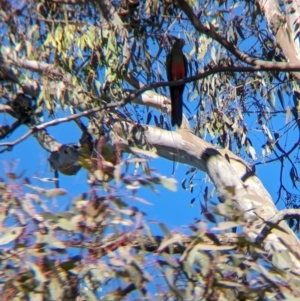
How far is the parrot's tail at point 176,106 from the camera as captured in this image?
219 inches

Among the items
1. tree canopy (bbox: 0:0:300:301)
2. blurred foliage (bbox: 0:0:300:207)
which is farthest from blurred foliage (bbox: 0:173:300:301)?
blurred foliage (bbox: 0:0:300:207)

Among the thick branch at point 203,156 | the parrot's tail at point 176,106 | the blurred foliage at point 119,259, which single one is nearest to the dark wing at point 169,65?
the parrot's tail at point 176,106

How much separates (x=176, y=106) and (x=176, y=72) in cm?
Result: 34

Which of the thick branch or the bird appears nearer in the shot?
the thick branch

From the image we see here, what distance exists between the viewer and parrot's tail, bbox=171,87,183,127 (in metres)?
5.55

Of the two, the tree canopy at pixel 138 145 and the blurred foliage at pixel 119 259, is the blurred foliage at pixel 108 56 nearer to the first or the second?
the tree canopy at pixel 138 145

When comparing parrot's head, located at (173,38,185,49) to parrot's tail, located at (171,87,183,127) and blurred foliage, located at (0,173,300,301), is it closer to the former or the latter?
parrot's tail, located at (171,87,183,127)

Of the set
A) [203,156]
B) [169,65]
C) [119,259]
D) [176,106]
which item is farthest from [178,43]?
[119,259]

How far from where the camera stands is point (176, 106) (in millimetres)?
5586

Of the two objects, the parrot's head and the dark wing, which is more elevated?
the parrot's head

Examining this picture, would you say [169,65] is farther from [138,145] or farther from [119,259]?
[119,259]

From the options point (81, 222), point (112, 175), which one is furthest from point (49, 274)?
point (112, 175)

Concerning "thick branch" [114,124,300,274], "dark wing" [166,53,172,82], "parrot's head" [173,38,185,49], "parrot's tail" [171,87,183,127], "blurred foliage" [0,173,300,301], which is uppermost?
"parrot's head" [173,38,185,49]

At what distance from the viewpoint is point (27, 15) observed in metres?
4.87
